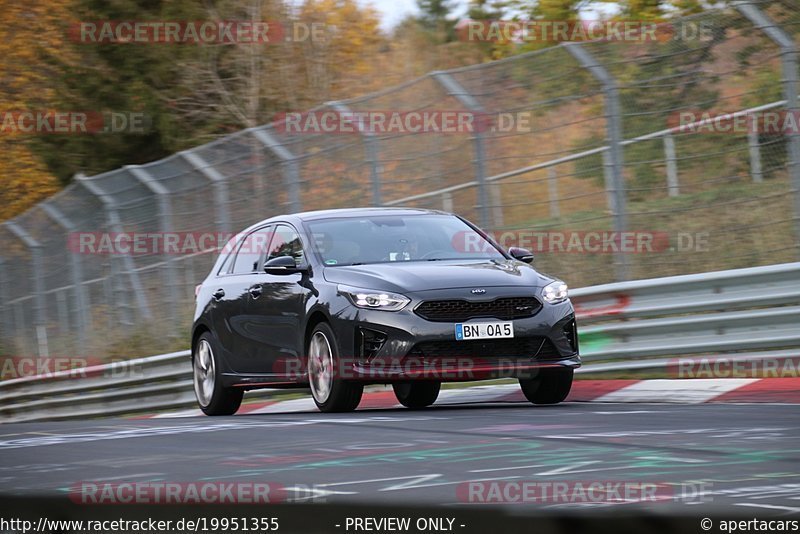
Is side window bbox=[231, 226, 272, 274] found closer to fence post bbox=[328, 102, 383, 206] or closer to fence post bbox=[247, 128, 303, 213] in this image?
fence post bbox=[328, 102, 383, 206]

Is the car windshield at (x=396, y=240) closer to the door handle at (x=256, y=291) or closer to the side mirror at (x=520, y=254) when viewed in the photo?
the side mirror at (x=520, y=254)

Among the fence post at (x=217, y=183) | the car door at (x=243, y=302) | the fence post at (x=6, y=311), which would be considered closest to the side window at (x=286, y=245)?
the car door at (x=243, y=302)

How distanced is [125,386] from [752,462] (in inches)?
508

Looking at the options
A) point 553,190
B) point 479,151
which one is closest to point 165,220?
point 479,151

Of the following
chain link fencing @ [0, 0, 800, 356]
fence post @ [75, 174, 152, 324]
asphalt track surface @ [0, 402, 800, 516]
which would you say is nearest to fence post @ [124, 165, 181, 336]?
chain link fencing @ [0, 0, 800, 356]

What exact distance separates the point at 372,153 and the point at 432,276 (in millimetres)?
5661

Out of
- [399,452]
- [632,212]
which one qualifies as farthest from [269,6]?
[399,452]

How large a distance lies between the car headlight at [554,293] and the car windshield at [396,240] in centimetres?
84

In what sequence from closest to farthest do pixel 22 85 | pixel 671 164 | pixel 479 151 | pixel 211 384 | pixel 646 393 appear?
pixel 646 393 < pixel 211 384 < pixel 671 164 < pixel 479 151 < pixel 22 85

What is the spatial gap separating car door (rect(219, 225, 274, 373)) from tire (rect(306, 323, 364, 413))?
41.5 inches

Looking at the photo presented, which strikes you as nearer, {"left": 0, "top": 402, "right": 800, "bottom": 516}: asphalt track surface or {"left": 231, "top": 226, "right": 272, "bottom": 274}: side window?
{"left": 0, "top": 402, "right": 800, "bottom": 516}: asphalt track surface

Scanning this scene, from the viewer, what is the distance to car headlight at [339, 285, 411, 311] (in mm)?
9789

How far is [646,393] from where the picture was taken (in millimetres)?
10852

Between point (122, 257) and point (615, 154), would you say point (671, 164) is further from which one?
point (122, 257)
